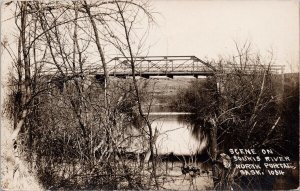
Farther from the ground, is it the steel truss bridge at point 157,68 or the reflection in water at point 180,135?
the steel truss bridge at point 157,68

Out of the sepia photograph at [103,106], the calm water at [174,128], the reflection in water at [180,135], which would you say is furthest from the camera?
the reflection in water at [180,135]

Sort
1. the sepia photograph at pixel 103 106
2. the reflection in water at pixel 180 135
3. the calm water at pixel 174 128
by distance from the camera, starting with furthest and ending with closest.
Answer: the reflection in water at pixel 180 135
the calm water at pixel 174 128
the sepia photograph at pixel 103 106

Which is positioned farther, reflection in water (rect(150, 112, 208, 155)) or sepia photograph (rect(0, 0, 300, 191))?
reflection in water (rect(150, 112, 208, 155))

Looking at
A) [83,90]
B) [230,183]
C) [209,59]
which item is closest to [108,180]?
[83,90]

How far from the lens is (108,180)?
10.5 feet

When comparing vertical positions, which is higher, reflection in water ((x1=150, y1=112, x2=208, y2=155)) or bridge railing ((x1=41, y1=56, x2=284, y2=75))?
bridge railing ((x1=41, y1=56, x2=284, y2=75))

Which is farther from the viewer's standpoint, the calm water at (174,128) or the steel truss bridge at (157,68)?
the calm water at (174,128)

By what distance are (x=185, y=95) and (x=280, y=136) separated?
147cm

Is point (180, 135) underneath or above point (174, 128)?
underneath

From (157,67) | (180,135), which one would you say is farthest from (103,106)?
(180,135)

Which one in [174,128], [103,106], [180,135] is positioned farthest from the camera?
[180,135]

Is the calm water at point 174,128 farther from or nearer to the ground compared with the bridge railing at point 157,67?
nearer to the ground

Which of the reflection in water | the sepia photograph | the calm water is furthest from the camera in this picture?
the reflection in water

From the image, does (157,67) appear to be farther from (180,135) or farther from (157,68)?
(180,135)
